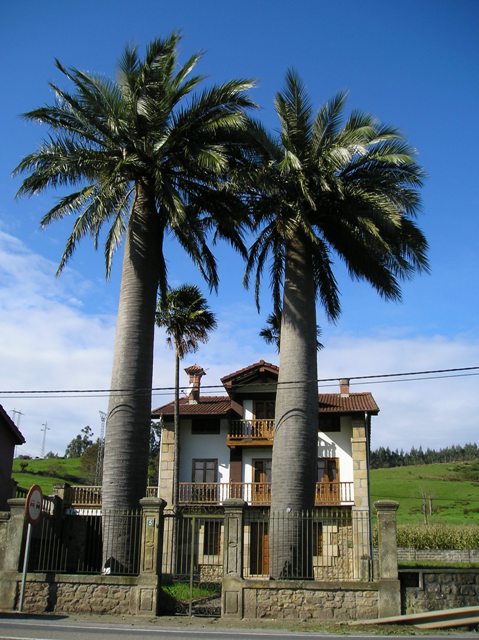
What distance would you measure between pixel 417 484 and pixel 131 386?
9089 centimetres

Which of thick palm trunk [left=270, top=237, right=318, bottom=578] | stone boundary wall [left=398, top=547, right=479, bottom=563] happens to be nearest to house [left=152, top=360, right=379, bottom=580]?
stone boundary wall [left=398, top=547, right=479, bottom=563]

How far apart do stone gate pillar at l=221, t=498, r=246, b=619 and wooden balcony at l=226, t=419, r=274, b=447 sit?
17729 mm

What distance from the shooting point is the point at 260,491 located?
111ft

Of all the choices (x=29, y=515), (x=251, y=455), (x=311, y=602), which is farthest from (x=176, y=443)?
(x=311, y=602)

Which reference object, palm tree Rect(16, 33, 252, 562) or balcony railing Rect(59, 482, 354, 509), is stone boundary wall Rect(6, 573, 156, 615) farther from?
balcony railing Rect(59, 482, 354, 509)

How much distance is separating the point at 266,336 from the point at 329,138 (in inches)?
607

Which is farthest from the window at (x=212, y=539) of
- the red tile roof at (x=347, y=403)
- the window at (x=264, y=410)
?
the red tile roof at (x=347, y=403)

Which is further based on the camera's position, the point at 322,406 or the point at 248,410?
the point at 248,410

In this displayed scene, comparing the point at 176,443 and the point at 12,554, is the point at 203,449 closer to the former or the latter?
the point at 176,443

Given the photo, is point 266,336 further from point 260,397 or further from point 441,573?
point 441,573

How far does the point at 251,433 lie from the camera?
3497 cm

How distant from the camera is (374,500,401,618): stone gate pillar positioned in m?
14.9

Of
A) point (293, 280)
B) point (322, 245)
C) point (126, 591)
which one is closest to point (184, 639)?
point (126, 591)

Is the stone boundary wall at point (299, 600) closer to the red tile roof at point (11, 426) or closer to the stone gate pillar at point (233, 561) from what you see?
the stone gate pillar at point (233, 561)
